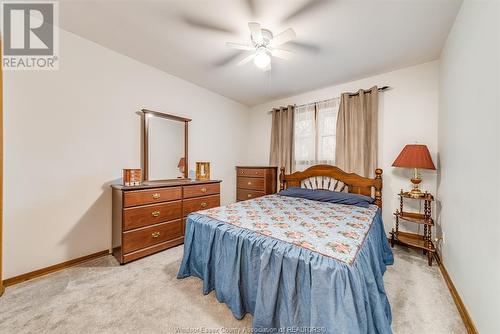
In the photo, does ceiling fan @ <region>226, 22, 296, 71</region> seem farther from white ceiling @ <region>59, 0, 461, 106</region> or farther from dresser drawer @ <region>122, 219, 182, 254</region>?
dresser drawer @ <region>122, 219, 182, 254</region>

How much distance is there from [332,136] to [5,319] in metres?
4.27

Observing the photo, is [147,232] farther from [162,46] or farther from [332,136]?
[332,136]

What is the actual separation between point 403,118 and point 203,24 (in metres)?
3.01

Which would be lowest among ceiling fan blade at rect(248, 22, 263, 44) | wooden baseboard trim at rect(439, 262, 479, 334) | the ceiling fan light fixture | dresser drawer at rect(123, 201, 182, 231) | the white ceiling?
wooden baseboard trim at rect(439, 262, 479, 334)

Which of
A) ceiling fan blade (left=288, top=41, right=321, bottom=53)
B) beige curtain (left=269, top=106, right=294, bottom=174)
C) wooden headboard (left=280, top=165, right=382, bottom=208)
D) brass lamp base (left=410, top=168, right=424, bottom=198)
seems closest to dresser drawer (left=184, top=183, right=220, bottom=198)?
wooden headboard (left=280, top=165, right=382, bottom=208)

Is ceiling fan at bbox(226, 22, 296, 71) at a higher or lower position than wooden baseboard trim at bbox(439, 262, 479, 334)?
higher

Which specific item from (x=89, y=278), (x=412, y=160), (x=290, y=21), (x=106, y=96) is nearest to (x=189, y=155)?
(x=106, y=96)

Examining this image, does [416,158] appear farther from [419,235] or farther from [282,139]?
[282,139]

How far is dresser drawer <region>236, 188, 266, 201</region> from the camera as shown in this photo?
3.98m

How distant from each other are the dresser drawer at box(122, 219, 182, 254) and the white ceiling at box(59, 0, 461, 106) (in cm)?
231

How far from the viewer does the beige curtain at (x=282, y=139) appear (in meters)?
3.92

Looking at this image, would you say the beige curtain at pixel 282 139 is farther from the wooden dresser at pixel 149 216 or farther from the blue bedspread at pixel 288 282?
the blue bedspread at pixel 288 282

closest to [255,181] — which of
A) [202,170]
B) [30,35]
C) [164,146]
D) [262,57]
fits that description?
[202,170]

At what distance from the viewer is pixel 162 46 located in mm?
2387
